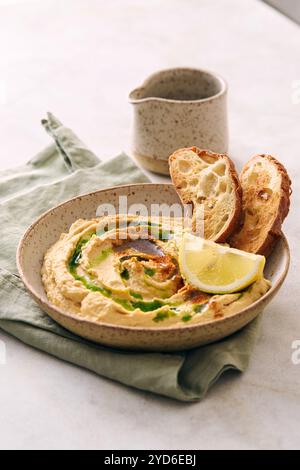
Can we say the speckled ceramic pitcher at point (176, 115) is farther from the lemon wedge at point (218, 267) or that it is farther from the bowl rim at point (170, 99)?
the lemon wedge at point (218, 267)

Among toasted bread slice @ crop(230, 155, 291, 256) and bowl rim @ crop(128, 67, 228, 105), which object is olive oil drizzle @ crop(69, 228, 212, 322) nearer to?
toasted bread slice @ crop(230, 155, 291, 256)

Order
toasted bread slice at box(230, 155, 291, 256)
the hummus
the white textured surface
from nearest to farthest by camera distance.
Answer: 1. the white textured surface
2. the hummus
3. toasted bread slice at box(230, 155, 291, 256)

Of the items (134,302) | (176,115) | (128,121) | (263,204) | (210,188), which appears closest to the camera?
(134,302)

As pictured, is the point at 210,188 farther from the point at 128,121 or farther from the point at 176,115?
the point at 128,121

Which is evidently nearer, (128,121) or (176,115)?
(176,115)

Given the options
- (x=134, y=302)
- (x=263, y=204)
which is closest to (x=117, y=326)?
(x=134, y=302)

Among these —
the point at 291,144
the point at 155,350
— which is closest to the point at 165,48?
the point at 291,144

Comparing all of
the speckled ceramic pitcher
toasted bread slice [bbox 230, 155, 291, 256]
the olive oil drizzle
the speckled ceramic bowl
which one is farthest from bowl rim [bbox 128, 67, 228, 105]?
the olive oil drizzle
